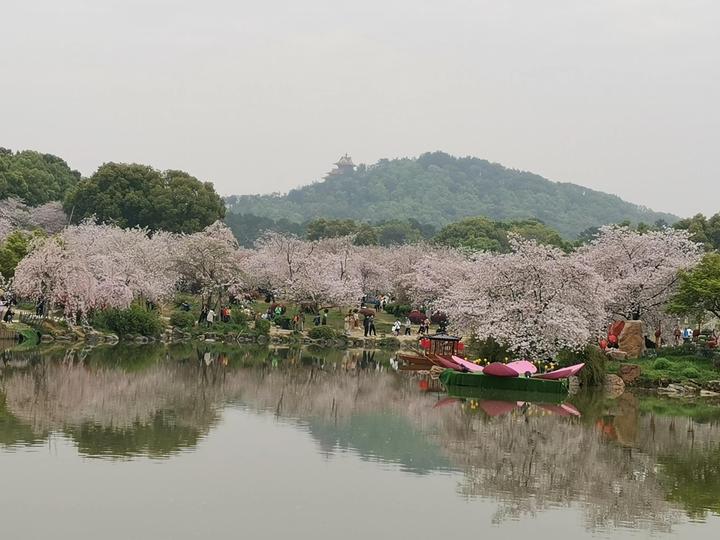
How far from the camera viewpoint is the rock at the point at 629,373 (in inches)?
1554

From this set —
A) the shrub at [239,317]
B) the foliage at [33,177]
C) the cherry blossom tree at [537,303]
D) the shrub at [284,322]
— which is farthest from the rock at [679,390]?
the foliage at [33,177]

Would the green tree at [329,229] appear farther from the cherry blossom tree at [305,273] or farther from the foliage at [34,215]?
the cherry blossom tree at [305,273]

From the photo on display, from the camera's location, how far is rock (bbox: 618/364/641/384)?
39.5 metres

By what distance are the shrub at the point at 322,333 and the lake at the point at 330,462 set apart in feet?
70.8

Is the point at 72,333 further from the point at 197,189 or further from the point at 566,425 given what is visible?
the point at 197,189

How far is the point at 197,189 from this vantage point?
287ft

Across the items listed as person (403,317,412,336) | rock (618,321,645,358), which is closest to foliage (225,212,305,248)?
person (403,317,412,336)

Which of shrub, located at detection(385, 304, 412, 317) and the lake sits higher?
shrub, located at detection(385, 304, 412, 317)

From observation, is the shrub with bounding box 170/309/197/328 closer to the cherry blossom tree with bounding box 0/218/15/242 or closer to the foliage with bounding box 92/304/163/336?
the foliage with bounding box 92/304/163/336

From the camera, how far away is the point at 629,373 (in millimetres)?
39500

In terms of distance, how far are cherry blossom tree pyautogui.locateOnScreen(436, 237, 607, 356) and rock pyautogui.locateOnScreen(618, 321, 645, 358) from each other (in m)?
2.27

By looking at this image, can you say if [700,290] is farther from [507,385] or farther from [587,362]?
[507,385]

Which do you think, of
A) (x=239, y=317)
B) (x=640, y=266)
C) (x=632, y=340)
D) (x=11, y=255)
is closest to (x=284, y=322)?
(x=239, y=317)

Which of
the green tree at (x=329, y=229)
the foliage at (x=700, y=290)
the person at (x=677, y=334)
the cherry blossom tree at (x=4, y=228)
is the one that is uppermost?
the green tree at (x=329, y=229)
